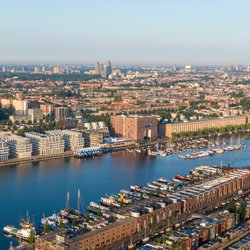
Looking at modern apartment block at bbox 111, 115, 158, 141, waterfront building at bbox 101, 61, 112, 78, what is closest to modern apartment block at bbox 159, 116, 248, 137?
modern apartment block at bbox 111, 115, 158, 141

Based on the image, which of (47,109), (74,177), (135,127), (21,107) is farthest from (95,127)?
(21,107)

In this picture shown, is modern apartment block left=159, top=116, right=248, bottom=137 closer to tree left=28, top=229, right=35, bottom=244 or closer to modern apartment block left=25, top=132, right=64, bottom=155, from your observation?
modern apartment block left=25, top=132, right=64, bottom=155

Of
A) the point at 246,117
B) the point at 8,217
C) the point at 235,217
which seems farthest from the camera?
the point at 246,117

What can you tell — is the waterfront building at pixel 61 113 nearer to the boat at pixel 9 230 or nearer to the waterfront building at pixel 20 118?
the waterfront building at pixel 20 118

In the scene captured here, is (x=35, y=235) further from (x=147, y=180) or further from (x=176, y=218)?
(x=147, y=180)

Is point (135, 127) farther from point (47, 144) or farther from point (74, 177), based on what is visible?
point (74, 177)

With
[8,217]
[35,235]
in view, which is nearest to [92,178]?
[8,217]
